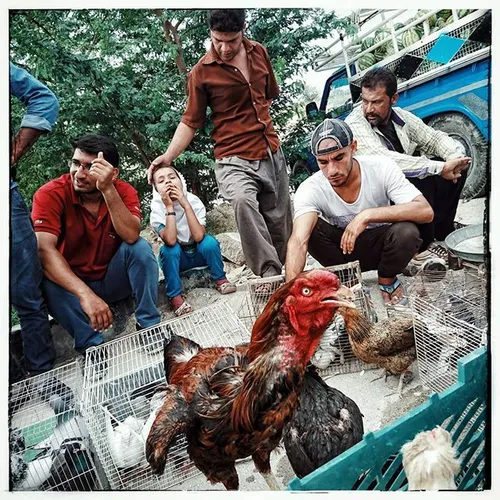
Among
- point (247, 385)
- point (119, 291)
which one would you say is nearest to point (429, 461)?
point (247, 385)

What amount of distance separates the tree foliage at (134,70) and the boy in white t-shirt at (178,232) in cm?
5

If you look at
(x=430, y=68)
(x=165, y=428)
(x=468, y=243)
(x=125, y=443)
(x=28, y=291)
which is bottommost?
(x=125, y=443)

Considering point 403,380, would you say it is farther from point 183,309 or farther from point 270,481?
point 183,309

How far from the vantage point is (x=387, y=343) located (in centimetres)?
197

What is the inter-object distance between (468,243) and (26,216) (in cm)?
185

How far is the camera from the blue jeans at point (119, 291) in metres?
A: 1.96

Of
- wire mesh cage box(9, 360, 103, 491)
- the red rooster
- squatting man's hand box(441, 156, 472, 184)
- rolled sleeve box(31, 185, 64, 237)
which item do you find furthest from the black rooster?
rolled sleeve box(31, 185, 64, 237)

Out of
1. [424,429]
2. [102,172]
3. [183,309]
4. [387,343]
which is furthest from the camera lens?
[183,309]

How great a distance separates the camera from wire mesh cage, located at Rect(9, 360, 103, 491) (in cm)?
192

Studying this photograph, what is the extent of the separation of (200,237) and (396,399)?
109cm

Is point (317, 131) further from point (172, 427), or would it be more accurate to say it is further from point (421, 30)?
point (172, 427)

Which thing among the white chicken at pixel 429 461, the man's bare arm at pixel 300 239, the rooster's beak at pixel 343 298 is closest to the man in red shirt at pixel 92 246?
the man's bare arm at pixel 300 239

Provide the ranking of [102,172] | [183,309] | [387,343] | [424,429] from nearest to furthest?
[424,429] → [102,172] → [387,343] → [183,309]

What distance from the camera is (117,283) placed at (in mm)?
1993
